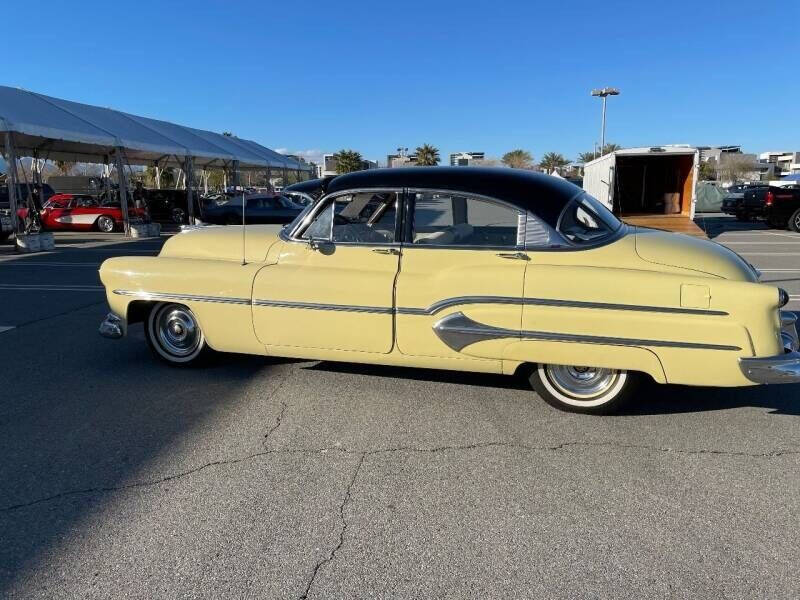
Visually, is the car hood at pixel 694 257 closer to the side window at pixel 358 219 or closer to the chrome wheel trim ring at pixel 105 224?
the side window at pixel 358 219

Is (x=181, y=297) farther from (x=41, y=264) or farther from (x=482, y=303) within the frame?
(x=41, y=264)

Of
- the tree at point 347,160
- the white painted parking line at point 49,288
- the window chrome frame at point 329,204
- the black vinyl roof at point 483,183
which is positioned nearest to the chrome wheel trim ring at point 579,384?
the black vinyl roof at point 483,183

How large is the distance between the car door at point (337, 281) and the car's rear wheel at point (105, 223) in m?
17.8

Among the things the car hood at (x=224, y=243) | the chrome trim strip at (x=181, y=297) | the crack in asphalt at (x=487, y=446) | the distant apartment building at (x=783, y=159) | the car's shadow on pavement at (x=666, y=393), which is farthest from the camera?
the distant apartment building at (x=783, y=159)

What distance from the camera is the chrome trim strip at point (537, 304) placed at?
11.0 feet

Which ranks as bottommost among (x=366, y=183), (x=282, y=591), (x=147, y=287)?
(x=282, y=591)

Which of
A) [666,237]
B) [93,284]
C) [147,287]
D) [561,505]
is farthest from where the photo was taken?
[93,284]

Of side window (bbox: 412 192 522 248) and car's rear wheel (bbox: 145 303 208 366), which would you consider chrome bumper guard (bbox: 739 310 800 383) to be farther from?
car's rear wheel (bbox: 145 303 208 366)

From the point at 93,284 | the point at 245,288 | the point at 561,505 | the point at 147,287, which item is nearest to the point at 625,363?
the point at 561,505

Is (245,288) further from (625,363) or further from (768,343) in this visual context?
(768,343)

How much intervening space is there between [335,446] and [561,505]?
1392 millimetres

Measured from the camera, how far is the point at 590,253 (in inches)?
146

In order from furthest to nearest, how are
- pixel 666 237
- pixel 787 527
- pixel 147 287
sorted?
pixel 147 287, pixel 666 237, pixel 787 527

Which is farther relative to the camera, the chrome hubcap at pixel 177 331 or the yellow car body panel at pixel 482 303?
the chrome hubcap at pixel 177 331
